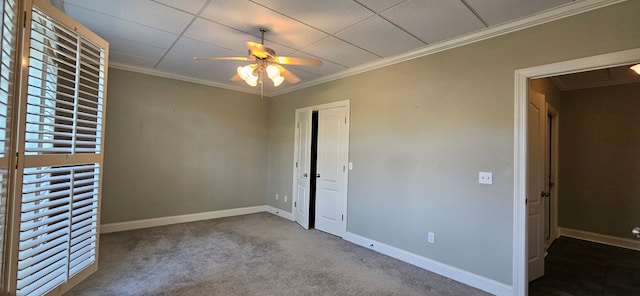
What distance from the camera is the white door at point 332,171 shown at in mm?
4242

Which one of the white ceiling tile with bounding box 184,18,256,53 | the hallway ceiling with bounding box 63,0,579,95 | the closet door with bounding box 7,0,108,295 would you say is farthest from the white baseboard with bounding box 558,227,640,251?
the closet door with bounding box 7,0,108,295

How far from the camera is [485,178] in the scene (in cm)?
274

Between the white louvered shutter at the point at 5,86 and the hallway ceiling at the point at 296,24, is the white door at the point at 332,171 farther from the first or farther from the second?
the white louvered shutter at the point at 5,86

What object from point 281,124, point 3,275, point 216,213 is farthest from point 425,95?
point 216,213

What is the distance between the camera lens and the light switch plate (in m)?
2.70

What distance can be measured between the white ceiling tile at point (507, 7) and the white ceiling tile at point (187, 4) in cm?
227

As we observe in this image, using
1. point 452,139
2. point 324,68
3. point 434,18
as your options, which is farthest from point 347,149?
point 434,18

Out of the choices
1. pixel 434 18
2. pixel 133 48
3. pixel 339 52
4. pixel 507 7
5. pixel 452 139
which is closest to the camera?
pixel 507 7

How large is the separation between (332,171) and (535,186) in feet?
8.57

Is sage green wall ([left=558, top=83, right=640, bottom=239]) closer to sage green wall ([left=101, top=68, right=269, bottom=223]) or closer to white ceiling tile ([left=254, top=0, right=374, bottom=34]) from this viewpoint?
white ceiling tile ([left=254, top=0, right=374, bottom=34])

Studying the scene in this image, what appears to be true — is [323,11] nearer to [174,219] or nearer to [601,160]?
[174,219]

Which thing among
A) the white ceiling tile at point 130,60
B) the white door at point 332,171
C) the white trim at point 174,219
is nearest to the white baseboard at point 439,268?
the white door at point 332,171

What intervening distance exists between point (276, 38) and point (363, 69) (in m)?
1.44

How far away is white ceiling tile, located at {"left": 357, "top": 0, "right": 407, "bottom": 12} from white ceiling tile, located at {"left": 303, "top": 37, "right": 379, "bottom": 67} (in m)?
0.74
